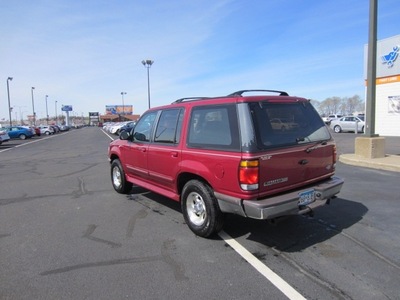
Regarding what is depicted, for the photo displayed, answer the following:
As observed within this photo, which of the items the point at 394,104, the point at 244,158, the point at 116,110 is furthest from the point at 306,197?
the point at 116,110

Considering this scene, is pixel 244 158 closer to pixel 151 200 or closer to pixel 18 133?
pixel 151 200

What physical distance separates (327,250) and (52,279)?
3.18 meters

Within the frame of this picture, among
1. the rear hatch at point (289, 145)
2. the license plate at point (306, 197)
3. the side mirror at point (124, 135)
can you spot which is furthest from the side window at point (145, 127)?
the license plate at point (306, 197)

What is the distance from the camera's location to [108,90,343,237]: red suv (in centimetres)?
404

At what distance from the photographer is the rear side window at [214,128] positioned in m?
4.24

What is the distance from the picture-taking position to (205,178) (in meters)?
4.49

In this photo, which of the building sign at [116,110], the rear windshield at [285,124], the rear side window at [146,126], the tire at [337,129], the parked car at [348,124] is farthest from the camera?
the building sign at [116,110]

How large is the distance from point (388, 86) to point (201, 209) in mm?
24685

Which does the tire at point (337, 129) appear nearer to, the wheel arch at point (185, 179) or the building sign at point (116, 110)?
the wheel arch at point (185, 179)

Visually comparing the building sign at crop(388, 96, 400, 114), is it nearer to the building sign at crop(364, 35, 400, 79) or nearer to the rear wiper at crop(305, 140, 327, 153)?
the building sign at crop(364, 35, 400, 79)

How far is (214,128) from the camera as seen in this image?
179 inches

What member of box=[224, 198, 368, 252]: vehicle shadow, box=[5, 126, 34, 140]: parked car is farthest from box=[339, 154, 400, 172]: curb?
box=[5, 126, 34, 140]: parked car

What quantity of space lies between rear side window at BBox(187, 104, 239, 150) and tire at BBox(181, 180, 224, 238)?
0.58m

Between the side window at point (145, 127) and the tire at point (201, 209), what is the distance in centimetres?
163
